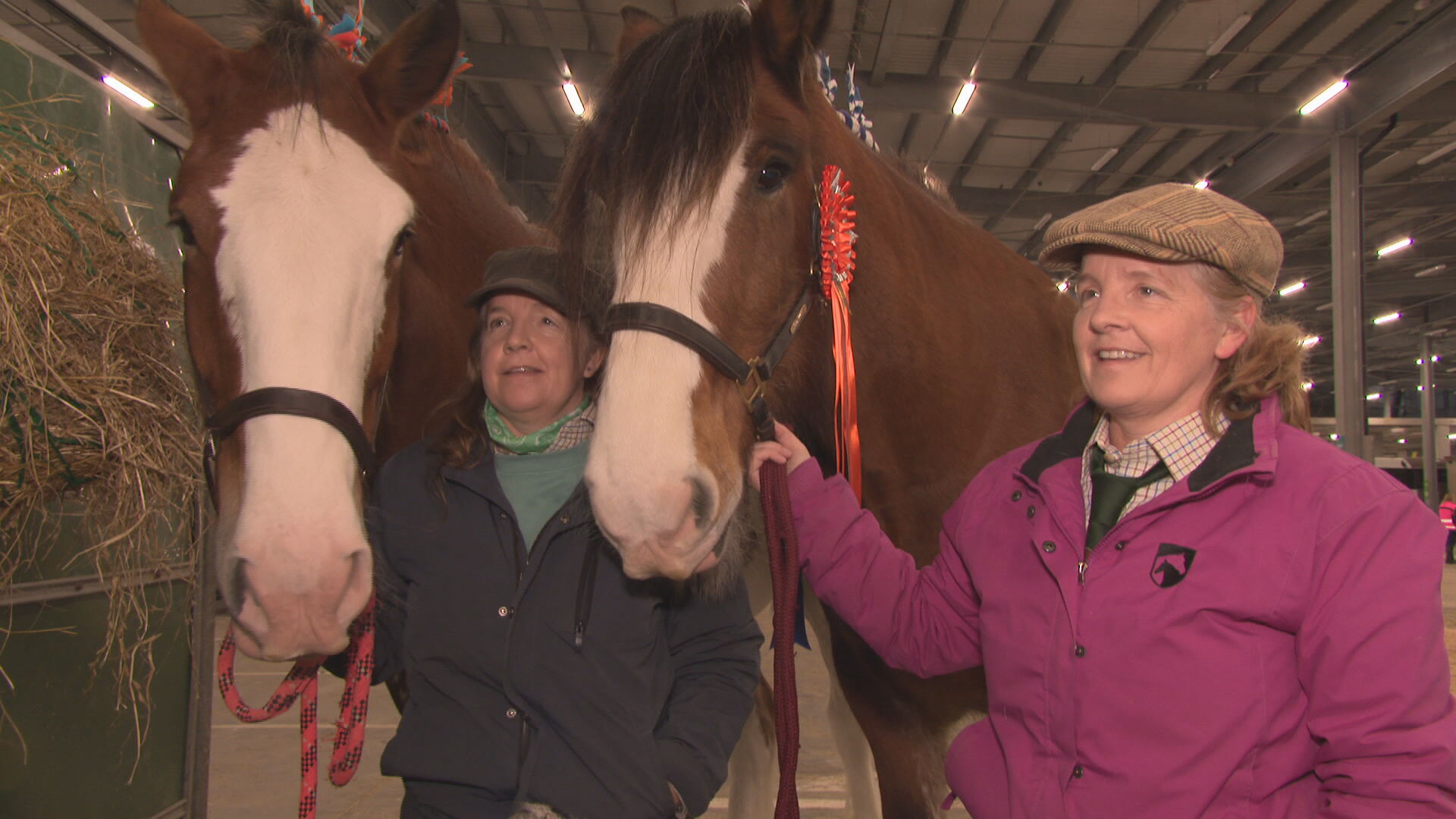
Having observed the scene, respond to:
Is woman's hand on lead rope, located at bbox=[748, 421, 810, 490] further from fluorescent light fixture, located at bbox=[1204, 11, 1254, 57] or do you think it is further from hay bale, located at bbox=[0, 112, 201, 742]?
fluorescent light fixture, located at bbox=[1204, 11, 1254, 57]

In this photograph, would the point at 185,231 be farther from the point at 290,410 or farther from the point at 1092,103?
the point at 1092,103

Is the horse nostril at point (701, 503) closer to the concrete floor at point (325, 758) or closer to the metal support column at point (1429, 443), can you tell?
the concrete floor at point (325, 758)

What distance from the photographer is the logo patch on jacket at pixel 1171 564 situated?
44.9 inches

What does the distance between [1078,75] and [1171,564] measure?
10.1 meters

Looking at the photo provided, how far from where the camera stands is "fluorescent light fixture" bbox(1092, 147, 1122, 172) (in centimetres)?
1190

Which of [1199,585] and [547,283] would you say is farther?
[547,283]

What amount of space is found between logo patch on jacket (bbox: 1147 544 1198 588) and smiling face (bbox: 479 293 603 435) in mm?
1002

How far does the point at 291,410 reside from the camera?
1.27 m

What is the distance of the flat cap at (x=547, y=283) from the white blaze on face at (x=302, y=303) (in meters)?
0.21

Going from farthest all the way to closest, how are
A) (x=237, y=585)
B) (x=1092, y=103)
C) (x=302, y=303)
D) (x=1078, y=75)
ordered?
(x=1078, y=75) < (x=1092, y=103) < (x=302, y=303) < (x=237, y=585)

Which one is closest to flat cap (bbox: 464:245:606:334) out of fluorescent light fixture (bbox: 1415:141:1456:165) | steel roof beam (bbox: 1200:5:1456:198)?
steel roof beam (bbox: 1200:5:1456:198)

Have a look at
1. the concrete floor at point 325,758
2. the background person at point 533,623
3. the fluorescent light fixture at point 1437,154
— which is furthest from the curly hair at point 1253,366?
the fluorescent light fixture at point 1437,154

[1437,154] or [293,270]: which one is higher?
[1437,154]

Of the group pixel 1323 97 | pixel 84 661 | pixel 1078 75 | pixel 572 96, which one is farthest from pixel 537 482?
pixel 1323 97
